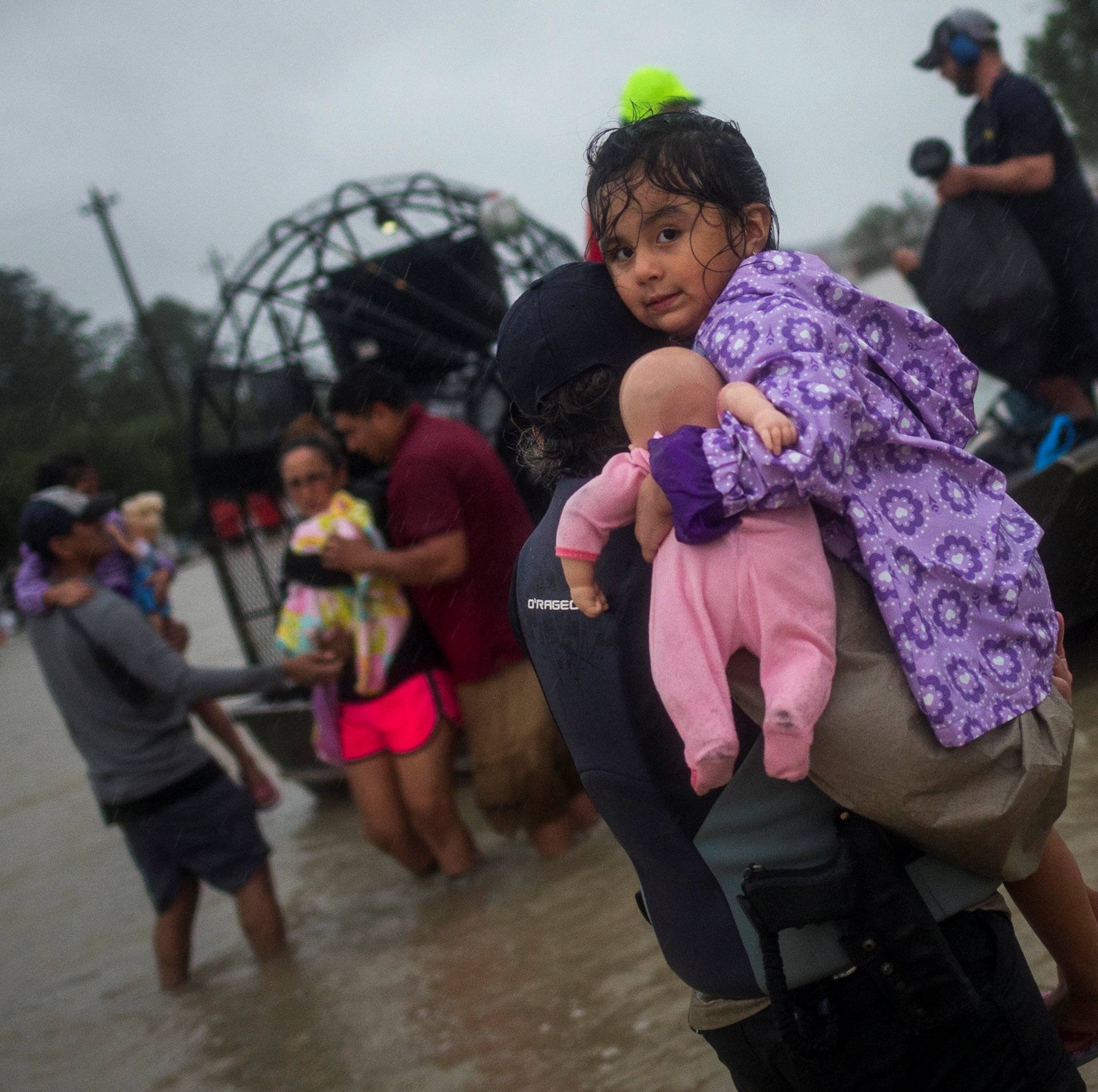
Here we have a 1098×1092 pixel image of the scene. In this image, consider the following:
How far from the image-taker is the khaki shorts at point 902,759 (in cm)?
148

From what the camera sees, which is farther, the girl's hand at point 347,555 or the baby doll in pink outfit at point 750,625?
the girl's hand at point 347,555

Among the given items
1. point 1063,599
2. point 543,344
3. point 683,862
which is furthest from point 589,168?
point 1063,599

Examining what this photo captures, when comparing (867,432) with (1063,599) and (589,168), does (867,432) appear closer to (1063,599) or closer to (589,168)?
(589,168)

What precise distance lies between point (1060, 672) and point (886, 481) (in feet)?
1.75

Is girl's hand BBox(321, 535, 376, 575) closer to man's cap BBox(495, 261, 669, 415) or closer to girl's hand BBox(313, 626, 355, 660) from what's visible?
girl's hand BBox(313, 626, 355, 660)

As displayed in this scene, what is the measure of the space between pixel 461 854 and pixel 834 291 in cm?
387

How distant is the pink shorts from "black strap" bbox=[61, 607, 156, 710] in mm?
799

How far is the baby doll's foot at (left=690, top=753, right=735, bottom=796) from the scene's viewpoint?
1.44 metres

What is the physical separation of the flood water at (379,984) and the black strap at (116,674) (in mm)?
1324

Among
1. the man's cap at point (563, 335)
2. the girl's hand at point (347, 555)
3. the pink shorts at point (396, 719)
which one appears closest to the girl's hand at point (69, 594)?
the girl's hand at point (347, 555)

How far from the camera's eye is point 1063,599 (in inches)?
161

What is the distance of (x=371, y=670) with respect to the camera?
4621 mm

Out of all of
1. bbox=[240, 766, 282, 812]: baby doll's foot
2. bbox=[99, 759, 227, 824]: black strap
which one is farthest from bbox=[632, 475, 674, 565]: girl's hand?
bbox=[240, 766, 282, 812]: baby doll's foot

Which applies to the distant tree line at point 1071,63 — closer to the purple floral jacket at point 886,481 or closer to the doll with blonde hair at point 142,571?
the doll with blonde hair at point 142,571
